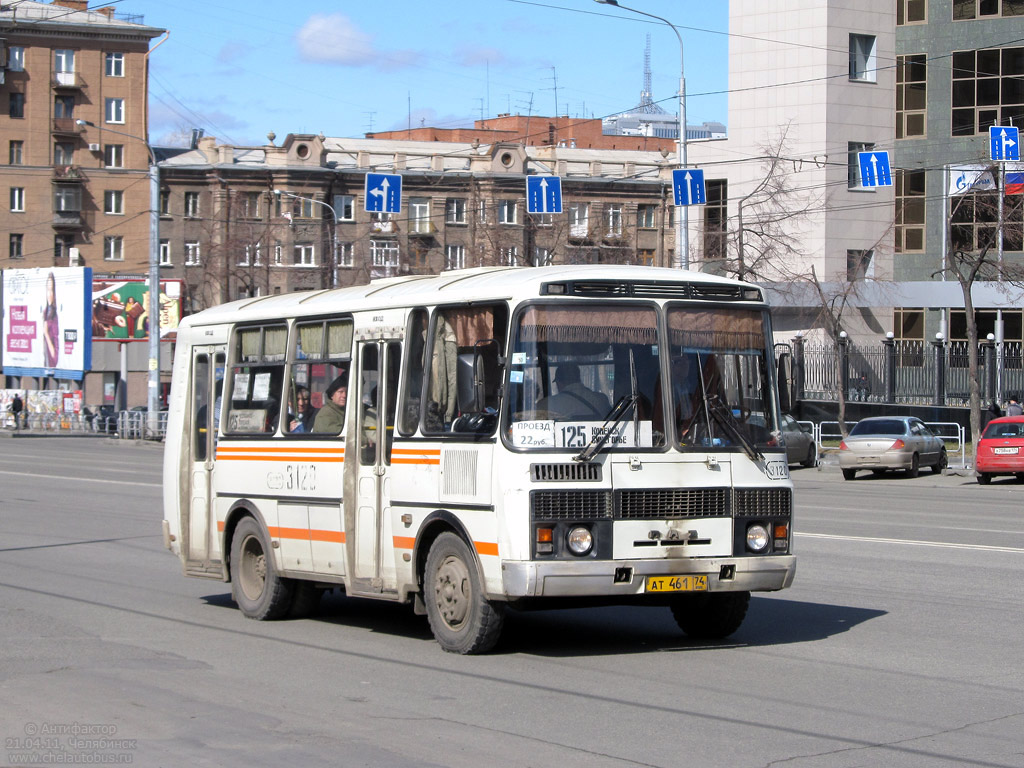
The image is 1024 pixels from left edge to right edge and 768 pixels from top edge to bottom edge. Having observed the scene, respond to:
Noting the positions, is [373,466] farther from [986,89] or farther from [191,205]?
[191,205]

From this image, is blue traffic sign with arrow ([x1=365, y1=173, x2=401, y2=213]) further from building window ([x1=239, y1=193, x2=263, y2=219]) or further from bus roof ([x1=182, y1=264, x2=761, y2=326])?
building window ([x1=239, y1=193, x2=263, y2=219])

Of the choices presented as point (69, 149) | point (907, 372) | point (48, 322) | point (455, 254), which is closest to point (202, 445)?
point (907, 372)

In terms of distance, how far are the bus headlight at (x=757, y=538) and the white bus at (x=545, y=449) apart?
0.4 inches

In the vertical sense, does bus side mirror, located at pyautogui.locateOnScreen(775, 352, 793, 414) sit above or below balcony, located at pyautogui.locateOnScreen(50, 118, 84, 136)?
below

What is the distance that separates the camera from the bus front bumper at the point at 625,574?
869 centimetres

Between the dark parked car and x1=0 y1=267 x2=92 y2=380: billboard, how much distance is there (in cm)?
3356

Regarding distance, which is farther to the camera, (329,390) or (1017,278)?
(1017,278)

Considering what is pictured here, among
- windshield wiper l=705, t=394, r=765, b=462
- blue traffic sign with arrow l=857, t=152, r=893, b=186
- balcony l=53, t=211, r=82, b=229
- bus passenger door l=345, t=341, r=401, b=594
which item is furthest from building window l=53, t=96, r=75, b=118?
windshield wiper l=705, t=394, r=765, b=462

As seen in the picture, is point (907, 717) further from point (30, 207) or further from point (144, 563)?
point (30, 207)

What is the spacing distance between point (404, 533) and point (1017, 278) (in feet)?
119

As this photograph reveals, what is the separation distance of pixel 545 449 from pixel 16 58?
8730 centimetres

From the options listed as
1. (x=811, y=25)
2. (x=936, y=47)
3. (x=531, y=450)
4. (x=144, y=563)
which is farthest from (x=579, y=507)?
(x=936, y=47)

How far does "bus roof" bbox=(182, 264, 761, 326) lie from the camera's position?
361 inches

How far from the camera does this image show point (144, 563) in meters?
15.3
